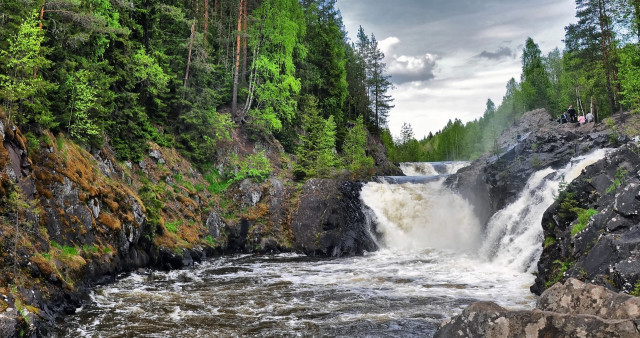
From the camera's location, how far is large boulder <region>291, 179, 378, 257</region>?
2531 centimetres

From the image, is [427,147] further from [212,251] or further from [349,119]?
[212,251]

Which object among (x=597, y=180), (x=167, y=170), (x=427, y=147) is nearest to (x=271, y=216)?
(x=167, y=170)

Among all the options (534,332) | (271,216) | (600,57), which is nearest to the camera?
(534,332)

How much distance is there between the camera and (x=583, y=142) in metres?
24.7

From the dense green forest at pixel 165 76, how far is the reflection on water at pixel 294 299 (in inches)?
268

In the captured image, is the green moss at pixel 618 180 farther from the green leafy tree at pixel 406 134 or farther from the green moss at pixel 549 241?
the green leafy tree at pixel 406 134

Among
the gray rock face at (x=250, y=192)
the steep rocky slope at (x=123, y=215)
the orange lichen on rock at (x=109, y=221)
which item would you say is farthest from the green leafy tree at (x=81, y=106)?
the gray rock face at (x=250, y=192)

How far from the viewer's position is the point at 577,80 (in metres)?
53.3

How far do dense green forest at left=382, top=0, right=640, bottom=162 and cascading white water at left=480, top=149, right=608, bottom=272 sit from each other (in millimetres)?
5824

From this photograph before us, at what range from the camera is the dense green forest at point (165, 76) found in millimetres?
13875

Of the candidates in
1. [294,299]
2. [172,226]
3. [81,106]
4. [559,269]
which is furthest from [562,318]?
[172,226]

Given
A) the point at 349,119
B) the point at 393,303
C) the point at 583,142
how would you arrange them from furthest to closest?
the point at 349,119, the point at 583,142, the point at 393,303

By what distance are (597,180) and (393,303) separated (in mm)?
8520

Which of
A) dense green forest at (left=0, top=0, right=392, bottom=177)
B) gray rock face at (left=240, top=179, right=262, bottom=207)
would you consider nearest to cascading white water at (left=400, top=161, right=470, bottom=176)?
dense green forest at (left=0, top=0, right=392, bottom=177)
